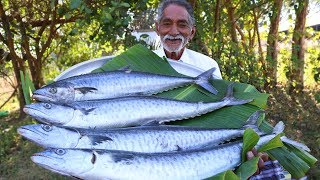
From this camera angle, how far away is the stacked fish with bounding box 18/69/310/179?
5.97 feet

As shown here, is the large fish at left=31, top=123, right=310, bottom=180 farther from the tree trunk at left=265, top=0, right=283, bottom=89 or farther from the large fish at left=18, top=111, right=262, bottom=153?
the tree trunk at left=265, top=0, right=283, bottom=89

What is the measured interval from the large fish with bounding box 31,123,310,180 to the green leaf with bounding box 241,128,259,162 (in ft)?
0.33

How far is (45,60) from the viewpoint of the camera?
35.3 feet

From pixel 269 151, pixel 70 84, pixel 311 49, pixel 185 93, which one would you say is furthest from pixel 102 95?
pixel 311 49

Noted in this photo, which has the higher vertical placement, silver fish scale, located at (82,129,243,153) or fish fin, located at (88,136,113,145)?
fish fin, located at (88,136,113,145)

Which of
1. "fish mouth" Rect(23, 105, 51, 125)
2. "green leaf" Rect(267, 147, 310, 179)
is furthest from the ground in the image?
"fish mouth" Rect(23, 105, 51, 125)

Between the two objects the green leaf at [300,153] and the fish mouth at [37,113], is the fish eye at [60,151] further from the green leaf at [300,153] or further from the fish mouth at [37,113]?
the green leaf at [300,153]

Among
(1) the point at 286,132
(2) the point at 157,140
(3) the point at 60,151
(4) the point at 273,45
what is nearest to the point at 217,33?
(1) the point at 286,132

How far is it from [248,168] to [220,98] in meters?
0.69

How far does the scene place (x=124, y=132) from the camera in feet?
6.78

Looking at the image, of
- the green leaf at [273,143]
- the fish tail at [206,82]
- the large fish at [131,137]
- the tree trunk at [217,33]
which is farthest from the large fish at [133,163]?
the tree trunk at [217,33]

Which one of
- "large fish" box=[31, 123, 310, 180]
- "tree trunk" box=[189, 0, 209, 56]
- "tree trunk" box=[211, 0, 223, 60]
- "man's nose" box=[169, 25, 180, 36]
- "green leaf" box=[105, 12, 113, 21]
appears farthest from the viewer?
"tree trunk" box=[211, 0, 223, 60]

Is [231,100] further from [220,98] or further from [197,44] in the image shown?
[197,44]

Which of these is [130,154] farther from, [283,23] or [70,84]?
[283,23]
